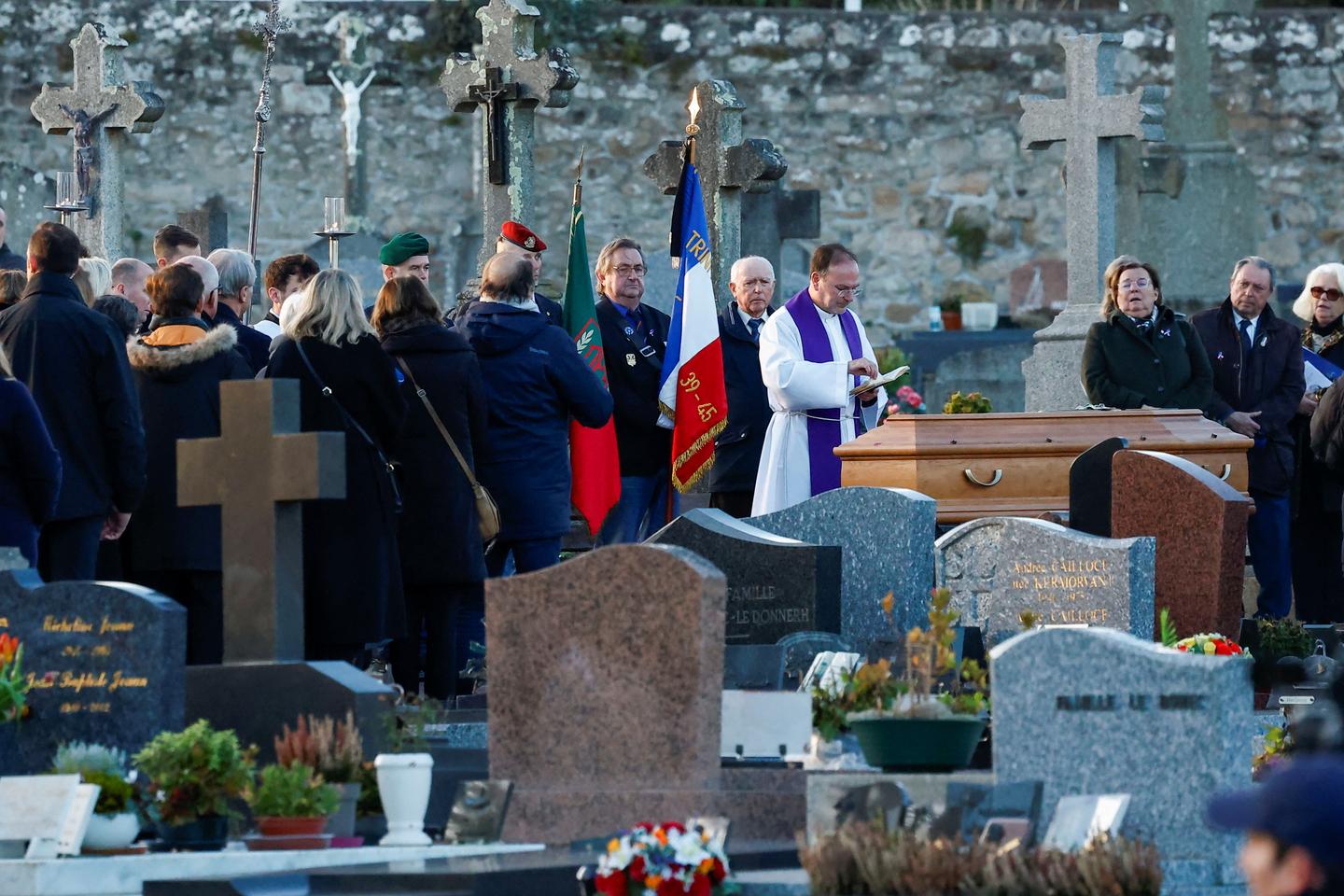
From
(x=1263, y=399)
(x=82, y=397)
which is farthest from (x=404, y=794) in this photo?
(x=1263, y=399)

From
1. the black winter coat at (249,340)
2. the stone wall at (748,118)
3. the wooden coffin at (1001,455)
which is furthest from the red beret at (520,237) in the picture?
the stone wall at (748,118)

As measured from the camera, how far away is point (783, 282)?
16.4 meters

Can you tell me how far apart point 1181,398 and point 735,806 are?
5.33 meters

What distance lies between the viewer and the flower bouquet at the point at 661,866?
229 inches

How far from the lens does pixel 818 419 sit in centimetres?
1148

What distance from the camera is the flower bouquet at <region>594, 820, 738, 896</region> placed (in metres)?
5.80

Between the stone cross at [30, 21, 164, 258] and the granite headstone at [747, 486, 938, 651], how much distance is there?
5297 millimetres

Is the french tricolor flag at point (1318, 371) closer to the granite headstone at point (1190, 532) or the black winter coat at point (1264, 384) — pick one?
the black winter coat at point (1264, 384)

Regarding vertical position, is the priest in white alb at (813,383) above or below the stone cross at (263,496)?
above

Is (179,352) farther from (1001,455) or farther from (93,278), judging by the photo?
(1001,455)

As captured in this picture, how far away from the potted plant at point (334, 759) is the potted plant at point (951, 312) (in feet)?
40.7

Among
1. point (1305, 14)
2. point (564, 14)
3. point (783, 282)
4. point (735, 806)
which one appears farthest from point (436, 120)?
point (735, 806)

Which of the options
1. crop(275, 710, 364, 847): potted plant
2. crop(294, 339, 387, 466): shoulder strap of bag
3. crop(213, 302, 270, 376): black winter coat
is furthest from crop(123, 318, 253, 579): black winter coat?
crop(275, 710, 364, 847): potted plant

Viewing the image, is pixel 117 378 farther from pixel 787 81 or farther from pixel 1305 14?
pixel 1305 14
